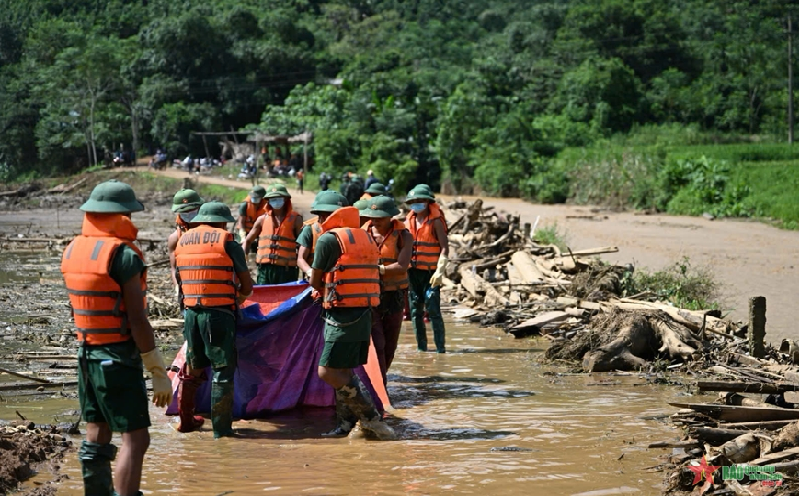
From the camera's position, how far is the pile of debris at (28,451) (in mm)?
A: 6551

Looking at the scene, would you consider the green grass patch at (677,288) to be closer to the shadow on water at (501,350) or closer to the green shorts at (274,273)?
the shadow on water at (501,350)

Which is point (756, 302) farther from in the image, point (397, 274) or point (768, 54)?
point (768, 54)

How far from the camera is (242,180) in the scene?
191ft

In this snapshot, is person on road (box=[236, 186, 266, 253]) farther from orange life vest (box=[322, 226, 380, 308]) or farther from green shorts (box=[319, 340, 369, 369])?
green shorts (box=[319, 340, 369, 369])

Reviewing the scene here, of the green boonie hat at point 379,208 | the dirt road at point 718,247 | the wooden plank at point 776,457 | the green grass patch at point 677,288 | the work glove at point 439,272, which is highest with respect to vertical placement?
the green boonie hat at point 379,208

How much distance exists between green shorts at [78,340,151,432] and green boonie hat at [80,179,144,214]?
0.79 metres

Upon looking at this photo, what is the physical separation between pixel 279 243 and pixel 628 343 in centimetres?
417

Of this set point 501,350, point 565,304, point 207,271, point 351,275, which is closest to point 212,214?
point 207,271

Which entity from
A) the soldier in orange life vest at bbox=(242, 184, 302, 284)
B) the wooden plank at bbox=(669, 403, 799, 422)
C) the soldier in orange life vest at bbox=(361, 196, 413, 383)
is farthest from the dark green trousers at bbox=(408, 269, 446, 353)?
the wooden plank at bbox=(669, 403, 799, 422)

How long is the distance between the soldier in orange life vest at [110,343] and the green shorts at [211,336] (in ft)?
6.91

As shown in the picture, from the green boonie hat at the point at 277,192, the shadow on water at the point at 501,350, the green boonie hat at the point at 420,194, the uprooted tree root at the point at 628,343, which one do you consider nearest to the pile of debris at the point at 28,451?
the green boonie hat at the point at 277,192

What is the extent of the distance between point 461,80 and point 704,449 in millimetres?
56777

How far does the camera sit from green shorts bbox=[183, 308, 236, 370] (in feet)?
25.8

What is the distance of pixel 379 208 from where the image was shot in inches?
369
